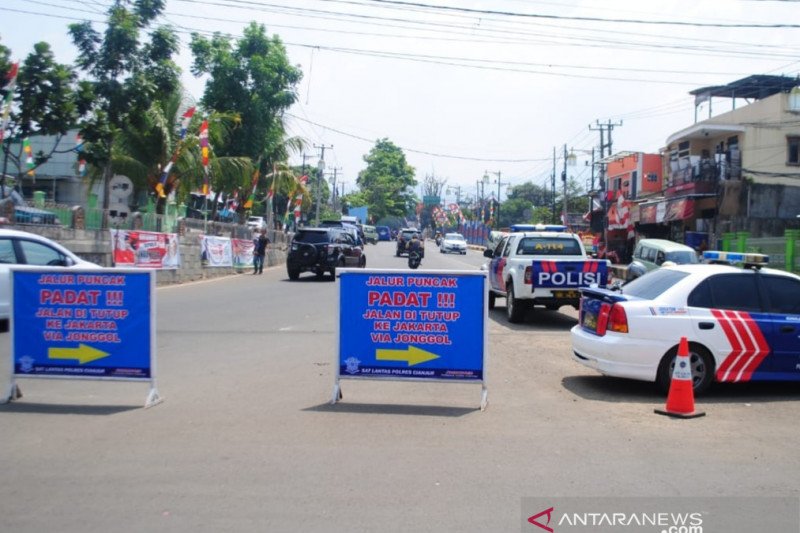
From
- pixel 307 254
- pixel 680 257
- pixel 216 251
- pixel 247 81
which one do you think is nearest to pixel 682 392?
pixel 680 257

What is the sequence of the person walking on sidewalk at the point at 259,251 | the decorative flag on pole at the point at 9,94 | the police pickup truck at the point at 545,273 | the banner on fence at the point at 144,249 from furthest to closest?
the person walking on sidewalk at the point at 259,251
the banner on fence at the point at 144,249
the decorative flag on pole at the point at 9,94
the police pickup truck at the point at 545,273

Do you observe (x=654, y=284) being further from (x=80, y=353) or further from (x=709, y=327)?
(x=80, y=353)

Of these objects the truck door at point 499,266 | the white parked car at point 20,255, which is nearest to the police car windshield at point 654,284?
the truck door at point 499,266

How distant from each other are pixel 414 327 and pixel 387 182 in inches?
3915

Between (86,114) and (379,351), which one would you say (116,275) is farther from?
(86,114)

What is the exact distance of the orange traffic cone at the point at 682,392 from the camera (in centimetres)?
745

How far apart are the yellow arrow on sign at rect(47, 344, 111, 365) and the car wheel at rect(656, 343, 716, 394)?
598 centimetres

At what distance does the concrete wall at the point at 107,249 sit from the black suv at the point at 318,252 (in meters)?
3.36

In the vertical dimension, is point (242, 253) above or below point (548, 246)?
below

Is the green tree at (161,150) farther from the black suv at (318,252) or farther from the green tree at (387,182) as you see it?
the green tree at (387,182)

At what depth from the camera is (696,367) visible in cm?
835

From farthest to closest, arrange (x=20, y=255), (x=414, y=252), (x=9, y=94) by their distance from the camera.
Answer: (x=414, y=252) → (x=9, y=94) → (x=20, y=255)

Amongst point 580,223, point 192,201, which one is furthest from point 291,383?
point 580,223

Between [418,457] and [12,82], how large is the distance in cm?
1572
